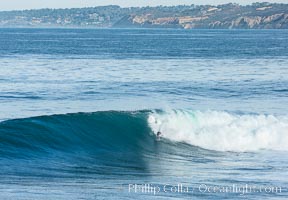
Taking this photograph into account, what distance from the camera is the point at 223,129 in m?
31.8

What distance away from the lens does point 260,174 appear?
73.5 ft

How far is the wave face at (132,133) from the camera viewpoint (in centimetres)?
2789

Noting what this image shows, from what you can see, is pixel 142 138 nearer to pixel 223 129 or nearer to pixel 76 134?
pixel 76 134

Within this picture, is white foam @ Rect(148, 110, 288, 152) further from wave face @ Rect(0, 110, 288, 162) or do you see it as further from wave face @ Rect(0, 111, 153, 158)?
wave face @ Rect(0, 111, 153, 158)

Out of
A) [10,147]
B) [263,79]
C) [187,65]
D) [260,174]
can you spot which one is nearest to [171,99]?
[263,79]

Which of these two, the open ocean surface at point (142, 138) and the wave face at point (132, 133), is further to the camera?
the wave face at point (132, 133)

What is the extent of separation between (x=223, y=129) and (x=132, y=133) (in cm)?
327

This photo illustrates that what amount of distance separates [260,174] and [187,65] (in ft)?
171

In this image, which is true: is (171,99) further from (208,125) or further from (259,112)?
(208,125)

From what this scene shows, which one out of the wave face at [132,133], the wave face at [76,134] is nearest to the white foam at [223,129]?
the wave face at [132,133]

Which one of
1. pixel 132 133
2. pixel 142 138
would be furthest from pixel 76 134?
pixel 142 138

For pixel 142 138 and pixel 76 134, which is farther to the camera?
pixel 142 138

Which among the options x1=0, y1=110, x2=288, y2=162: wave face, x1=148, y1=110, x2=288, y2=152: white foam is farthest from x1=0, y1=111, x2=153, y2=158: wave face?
x1=148, y1=110, x2=288, y2=152: white foam

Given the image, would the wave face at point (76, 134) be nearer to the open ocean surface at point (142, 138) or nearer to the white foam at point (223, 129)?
the open ocean surface at point (142, 138)
